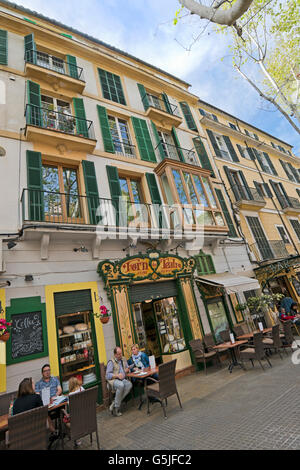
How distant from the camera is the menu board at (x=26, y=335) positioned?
532 centimetres

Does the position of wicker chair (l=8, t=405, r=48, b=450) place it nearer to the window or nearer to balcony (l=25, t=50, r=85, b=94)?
the window

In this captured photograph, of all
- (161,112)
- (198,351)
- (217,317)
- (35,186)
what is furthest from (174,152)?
(198,351)

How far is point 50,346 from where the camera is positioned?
18.7 feet

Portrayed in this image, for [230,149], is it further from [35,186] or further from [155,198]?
[35,186]

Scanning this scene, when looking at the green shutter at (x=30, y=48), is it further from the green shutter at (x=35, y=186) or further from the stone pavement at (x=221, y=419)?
the stone pavement at (x=221, y=419)

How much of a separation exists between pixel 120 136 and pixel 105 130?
0.95 metres

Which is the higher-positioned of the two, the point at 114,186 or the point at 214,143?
the point at 214,143

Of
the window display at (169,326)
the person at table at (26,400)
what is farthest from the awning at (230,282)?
the person at table at (26,400)

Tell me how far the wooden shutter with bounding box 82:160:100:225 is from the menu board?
3.19 meters

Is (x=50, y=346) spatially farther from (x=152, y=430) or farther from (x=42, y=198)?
(x=42, y=198)

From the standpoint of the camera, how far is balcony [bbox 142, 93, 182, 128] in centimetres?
1165

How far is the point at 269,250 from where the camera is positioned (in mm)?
13742
